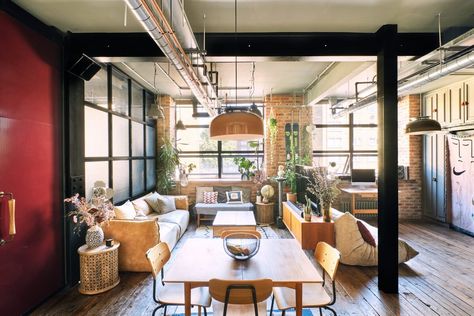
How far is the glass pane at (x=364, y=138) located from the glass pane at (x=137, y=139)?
555 cm

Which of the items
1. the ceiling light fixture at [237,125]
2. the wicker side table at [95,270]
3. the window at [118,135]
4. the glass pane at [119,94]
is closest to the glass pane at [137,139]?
the window at [118,135]

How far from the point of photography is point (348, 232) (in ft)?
12.7

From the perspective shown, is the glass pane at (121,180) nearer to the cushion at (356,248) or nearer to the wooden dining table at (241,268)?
the wooden dining table at (241,268)

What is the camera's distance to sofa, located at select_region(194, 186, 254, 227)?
20.1 ft

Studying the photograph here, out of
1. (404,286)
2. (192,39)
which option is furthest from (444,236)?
(192,39)

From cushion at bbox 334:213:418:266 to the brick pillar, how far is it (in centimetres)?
305

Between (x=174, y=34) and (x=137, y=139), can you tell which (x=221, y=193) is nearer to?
(x=137, y=139)

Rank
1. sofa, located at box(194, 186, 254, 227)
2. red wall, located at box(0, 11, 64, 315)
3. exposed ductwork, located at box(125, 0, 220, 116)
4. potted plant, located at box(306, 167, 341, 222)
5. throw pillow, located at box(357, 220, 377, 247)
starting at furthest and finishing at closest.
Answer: sofa, located at box(194, 186, 254, 227) → potted plant, located at box(306, 167, 341, 222) → throw pillow, located at box(357, 220, 377, 247) → red wall, located at box(0, 11, 64, 315) → exposed ductwork, located at box(125, 0, 220, 116)

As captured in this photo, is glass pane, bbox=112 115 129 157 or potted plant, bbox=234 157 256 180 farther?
potted plant, bbox=234 157 256 180

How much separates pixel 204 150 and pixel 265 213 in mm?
2398

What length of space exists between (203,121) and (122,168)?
9.67ft

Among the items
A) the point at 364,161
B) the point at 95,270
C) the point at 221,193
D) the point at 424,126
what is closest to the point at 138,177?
the point at 221,193

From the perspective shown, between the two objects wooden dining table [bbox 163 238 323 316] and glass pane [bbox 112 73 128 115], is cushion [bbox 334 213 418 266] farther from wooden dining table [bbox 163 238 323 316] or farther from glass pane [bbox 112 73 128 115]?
glass pane [bbox 112 73 128 115]

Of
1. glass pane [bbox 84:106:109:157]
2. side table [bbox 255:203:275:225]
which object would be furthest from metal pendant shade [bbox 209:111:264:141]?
side table [bbox 255:203:275:225]
